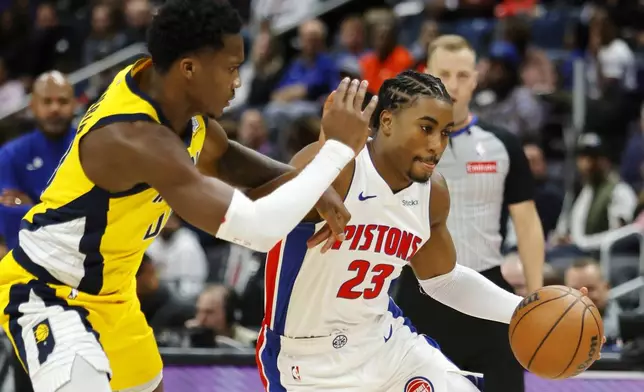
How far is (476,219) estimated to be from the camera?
553cm

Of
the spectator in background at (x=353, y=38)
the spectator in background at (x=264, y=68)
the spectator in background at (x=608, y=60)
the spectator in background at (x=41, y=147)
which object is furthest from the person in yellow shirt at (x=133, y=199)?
the spectator in background at (x=353, y=38)

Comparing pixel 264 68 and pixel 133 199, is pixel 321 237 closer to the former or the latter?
pixel 133 199

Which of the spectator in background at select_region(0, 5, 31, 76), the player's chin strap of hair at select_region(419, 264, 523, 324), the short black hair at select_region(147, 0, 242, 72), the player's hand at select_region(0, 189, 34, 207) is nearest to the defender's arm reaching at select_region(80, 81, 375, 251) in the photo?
the short black hair at select_region(147, 0, 242, 72)

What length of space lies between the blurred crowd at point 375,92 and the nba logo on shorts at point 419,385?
2.90 meters

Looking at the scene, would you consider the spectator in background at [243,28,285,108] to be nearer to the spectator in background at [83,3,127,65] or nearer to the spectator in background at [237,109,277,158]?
the spectator in background at [237,109,277,158]

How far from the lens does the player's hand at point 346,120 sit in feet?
12.5

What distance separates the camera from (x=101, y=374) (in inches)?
147

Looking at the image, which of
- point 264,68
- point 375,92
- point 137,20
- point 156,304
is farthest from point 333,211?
point 137,20

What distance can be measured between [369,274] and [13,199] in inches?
106

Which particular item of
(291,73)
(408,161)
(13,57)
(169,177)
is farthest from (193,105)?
(13,57)

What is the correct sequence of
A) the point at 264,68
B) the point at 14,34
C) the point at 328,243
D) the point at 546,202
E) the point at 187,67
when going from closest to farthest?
the point at 187,67 < the point at 328,243 < the point at 546,202 < the point at 264,68 < the point at 14,34

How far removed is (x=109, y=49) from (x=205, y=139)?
900cm

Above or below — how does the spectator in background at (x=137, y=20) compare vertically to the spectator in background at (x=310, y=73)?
above

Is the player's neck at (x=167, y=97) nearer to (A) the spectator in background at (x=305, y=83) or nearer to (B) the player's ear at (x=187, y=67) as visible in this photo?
(B) the player's ear at (x=187, y=67)
